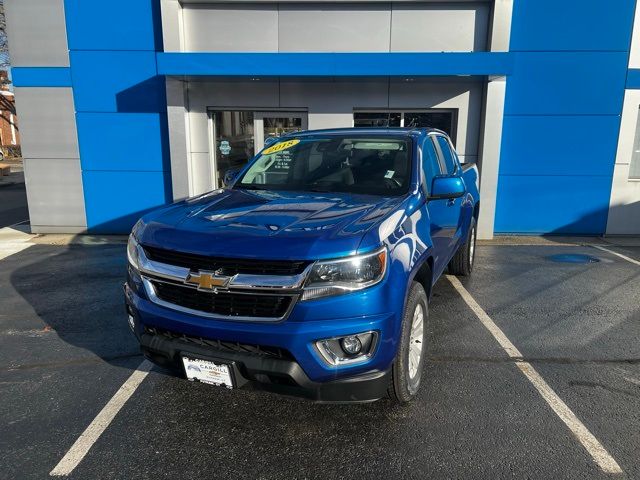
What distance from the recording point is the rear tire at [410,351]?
2.93 m

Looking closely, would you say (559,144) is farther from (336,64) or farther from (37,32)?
(37,32)

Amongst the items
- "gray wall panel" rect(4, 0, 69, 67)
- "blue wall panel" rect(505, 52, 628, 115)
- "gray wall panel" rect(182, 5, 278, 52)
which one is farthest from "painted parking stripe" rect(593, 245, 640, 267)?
"gray wall panel" rect(4, 0, 69, 67)

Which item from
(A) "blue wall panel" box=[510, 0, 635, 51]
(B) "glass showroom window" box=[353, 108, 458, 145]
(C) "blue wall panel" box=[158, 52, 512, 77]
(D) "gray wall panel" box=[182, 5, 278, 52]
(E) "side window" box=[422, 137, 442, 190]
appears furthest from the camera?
(B) "glass showroom window" box=[353, 108, 458, 145]

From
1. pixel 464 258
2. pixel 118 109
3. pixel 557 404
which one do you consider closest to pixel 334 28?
pixel 118 109

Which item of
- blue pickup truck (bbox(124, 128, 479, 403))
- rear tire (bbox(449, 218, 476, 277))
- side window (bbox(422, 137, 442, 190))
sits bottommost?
rear tire (bbox(449, 218, 476, 277))

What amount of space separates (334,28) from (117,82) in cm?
412

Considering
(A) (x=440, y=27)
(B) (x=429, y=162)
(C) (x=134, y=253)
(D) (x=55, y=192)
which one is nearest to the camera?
(C) (x=134, y=253)

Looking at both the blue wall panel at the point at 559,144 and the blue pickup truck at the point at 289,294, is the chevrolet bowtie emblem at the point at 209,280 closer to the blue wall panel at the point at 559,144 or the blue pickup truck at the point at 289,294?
the blue pickup truck at the point at 289,294

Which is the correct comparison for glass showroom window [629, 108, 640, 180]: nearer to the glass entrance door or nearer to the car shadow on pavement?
the glass entrance door

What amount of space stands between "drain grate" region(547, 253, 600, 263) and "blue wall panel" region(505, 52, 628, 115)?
8.96 ft

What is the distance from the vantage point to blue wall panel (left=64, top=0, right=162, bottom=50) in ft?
28.2

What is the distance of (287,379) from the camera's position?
102 inches

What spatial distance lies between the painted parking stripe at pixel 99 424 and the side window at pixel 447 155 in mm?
3467

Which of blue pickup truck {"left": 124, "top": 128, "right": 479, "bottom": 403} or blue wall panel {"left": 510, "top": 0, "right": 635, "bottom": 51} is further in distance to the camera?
blue wall panel {"left": 510, "top": 0, "right": 635, "bottom": 51}
